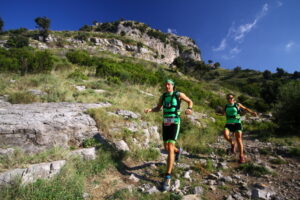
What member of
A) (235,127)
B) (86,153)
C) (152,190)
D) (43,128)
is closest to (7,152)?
(43,128)

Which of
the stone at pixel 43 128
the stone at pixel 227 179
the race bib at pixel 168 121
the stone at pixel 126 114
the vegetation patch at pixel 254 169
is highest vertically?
the stone at pixel 126 114

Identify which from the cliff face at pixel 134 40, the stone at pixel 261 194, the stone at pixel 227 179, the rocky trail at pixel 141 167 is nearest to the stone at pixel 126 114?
the rocky trail at pixel 141 167

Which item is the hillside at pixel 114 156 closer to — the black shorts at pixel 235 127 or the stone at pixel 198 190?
the stone at pixel 198 190

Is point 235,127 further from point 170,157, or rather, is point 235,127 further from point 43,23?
point 43,23

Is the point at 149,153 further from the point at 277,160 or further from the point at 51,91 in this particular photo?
the point at 51,91

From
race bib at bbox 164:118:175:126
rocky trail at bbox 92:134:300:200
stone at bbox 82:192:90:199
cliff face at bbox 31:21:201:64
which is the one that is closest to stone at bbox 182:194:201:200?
rocky trail at bbox 92:134:300:200

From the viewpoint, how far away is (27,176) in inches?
90.1

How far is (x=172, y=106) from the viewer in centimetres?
317

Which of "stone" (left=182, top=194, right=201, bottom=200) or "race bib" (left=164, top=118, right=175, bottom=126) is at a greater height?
"race bib" (left=164, top=118, right=175, bottom=126)

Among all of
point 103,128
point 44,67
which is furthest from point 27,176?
point 44,67

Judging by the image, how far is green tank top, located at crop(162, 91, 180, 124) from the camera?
3.14 m

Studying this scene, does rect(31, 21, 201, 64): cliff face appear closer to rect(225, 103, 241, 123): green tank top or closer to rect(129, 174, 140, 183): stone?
rect(225, 103, 241, 123): green tank top

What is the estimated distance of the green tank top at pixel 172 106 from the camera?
3139 mm

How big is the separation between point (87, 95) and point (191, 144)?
15.1 feet
